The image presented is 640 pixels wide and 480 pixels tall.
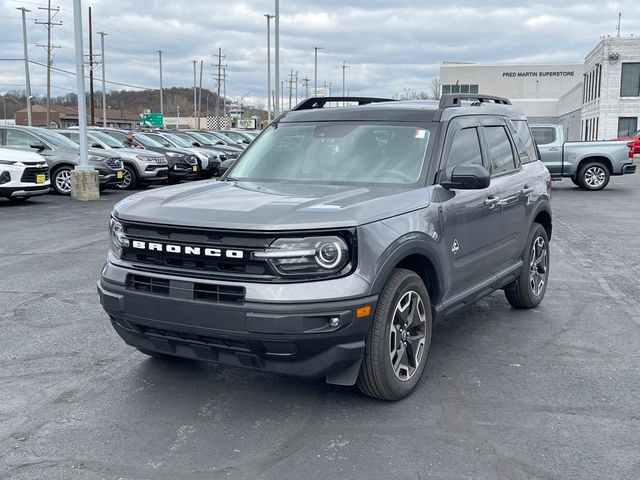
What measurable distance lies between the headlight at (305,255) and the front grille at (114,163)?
14582 mm

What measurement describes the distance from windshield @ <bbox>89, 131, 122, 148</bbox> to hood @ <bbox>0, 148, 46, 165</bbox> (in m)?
4.55

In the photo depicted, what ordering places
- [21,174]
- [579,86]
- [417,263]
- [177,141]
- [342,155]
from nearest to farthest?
1. [417,263]
2. [342,155]
3. [21,174]
4. [177,141]
5. [579,86]

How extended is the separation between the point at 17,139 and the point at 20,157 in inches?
103

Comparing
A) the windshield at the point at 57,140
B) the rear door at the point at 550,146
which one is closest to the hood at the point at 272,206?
the windshield at the point at 57,140

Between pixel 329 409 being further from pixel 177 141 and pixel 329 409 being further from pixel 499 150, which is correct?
pixel 177 141

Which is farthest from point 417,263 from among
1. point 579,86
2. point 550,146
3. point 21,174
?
point 579,86

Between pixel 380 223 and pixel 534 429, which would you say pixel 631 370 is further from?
pixel 380 223

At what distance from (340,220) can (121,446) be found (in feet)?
5.58

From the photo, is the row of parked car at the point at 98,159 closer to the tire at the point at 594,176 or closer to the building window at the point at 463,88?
the tire at the point at 594,176

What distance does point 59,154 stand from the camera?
1698 cm

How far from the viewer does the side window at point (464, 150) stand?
5035 millimetres

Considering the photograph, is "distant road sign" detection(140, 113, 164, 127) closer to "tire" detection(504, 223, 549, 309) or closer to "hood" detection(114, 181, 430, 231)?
"tire" detection(504, 223, 549, 309)

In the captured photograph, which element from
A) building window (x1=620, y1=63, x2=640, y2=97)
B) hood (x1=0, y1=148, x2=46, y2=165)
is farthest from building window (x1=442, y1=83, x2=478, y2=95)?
hood (x1=0, y1=148, x2=46, y2=165)

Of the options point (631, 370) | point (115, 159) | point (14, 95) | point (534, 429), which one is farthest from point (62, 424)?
point (14, 95)
